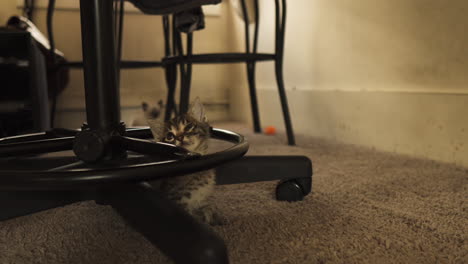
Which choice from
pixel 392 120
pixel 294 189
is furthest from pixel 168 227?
pixel 392 120

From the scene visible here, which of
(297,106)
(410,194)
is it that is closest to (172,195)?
(410,194)

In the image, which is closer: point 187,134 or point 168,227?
point 168,227

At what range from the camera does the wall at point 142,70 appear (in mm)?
2465

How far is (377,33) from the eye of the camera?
1479 mm

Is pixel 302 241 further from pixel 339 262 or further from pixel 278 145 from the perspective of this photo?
pixel 278 145

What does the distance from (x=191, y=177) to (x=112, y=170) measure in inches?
10.2

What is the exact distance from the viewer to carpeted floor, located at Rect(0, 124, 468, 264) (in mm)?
602

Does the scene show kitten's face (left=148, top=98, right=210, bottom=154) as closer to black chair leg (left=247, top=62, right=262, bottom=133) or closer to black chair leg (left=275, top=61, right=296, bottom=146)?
black chair leg (left=275, top=61, right=296, bottom=146)

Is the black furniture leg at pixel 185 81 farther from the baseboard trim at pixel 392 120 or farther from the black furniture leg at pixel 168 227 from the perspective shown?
the black furniture leg at pixel 168 227

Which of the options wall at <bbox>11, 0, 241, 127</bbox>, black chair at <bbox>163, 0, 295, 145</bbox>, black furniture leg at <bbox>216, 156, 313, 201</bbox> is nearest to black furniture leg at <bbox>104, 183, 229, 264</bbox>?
black furniture leg at <bbox>216, 156, 313, 201</bbox>

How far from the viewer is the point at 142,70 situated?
265 centimetres

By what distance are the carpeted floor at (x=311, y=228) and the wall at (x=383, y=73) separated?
275 millimetres

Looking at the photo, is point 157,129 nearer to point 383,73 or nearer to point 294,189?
point 294,189

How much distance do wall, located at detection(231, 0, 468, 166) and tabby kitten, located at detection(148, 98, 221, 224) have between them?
2.50ft
